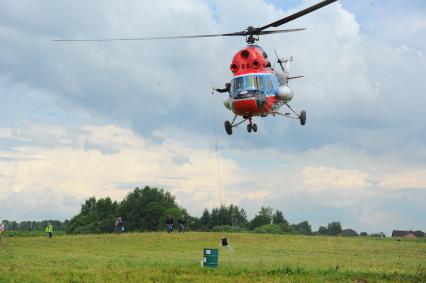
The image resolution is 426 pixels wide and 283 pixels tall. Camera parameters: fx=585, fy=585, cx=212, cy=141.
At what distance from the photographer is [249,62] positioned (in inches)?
1232

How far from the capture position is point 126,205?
142 meters

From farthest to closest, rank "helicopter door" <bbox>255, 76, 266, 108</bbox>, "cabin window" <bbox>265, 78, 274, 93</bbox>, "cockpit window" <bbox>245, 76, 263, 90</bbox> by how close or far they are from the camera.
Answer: "cabin window" <bbox>265, 78, 274, 93</bbox> → "cockpit window" <bbox>245, 76, 263, 90</bbox> → "helicopter door" <bbox>255, 76, 266, 108</bbox>

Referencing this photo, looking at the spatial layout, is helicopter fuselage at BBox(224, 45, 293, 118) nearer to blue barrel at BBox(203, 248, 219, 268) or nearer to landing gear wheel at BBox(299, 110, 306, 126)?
landing gear wheel at BBox(299, 110, 306, 126)

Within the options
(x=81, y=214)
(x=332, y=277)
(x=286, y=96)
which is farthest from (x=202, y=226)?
(x=332, y=277)

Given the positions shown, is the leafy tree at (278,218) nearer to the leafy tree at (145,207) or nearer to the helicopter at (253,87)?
the leafy tree at (145,207)

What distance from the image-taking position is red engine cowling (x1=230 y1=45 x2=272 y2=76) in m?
31.2

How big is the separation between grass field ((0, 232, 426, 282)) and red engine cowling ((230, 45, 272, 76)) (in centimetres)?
1006

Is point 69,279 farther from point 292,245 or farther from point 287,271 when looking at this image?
point 292,245

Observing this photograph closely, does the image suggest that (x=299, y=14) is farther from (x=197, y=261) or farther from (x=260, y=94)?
(x=197, y=261)

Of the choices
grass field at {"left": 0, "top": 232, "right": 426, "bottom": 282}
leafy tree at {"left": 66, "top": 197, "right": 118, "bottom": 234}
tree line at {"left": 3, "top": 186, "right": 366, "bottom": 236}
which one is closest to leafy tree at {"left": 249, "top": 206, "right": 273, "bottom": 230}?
tree line at {"left": 3, "top": 186, "right": 366, "bottom": 236}

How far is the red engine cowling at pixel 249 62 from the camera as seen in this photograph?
102ft

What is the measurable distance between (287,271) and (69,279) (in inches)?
340

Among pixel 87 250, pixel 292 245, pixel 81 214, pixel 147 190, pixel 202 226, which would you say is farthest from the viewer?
pixel 81 214

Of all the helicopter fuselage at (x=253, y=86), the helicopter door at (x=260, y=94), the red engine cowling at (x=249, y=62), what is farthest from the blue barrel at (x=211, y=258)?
the red engine cowling at (x=249, y=62)
